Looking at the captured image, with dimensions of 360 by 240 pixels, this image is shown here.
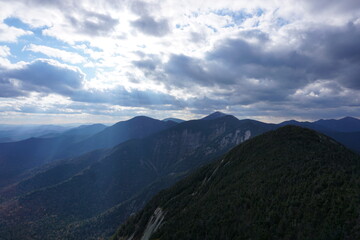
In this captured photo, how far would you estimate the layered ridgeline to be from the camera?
51.6 m

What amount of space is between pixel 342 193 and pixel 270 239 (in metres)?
24.3

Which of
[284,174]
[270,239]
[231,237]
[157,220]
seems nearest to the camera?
[270,239]

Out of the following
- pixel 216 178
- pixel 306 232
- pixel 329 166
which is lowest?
pixel 216 178

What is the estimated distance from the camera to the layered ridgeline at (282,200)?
51625mm

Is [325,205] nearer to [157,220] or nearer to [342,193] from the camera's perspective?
[342,193]

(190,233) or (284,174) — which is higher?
(284,174)

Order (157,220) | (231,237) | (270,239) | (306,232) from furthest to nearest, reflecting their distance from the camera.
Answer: (157,220) → (231,237) → (270,239) → (306,232)

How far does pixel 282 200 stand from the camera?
223 ft

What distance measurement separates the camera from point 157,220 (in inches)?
4702

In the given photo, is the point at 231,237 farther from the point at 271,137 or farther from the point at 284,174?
the point at 271,137

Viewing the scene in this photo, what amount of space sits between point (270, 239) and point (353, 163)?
65.7 metres

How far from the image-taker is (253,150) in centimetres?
13988

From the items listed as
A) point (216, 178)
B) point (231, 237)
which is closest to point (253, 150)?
point (216, 178)

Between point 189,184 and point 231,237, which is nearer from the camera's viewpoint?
point 231,237
